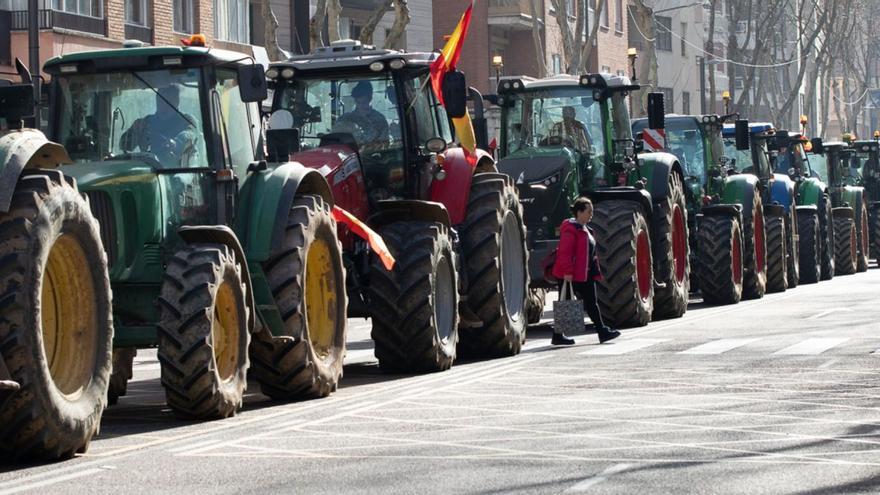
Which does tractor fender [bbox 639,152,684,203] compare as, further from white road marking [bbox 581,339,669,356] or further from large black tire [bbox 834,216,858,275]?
large black tire [bbox 834,216,858,275]

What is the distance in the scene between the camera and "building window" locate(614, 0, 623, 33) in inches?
2815

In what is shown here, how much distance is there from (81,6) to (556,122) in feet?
45.7

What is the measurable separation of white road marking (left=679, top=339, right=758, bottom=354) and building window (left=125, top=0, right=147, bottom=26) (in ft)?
65.7

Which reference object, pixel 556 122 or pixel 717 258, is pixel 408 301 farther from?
pixel 717 258

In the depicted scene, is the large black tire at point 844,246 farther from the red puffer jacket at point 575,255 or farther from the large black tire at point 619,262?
the red puffer jacket at point 575,255

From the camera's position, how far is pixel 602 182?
78.6ft

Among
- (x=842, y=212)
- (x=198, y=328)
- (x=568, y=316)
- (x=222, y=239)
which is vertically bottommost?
(x=568, y=316)

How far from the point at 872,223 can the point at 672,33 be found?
38.3m

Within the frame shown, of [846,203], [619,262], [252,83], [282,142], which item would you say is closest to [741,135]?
[619,262]

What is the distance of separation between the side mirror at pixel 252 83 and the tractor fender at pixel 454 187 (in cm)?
429

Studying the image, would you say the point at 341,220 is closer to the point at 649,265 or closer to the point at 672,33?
the point at 649,265

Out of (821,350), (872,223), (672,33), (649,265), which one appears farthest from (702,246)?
(672,33)

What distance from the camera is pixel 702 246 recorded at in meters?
27.5

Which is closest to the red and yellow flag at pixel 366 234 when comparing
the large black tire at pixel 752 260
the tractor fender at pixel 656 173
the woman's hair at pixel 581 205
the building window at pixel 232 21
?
the woman's hair at pixel 581 205
